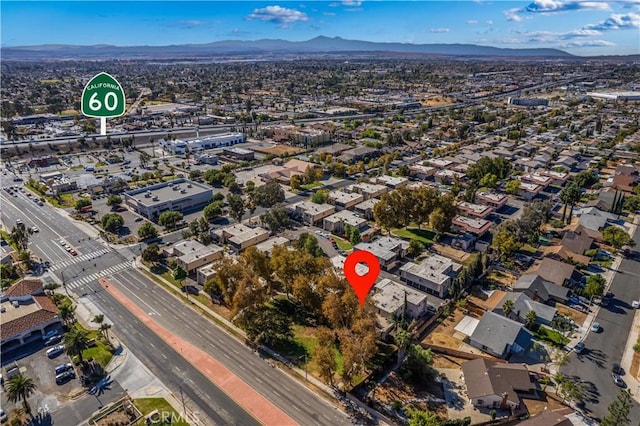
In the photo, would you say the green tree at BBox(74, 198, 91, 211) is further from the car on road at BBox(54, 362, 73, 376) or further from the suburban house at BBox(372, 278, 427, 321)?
the suburban house at BBox(372, 278, 427, 321)

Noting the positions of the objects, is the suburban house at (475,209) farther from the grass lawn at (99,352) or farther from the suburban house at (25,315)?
the suburban house at (25,315)

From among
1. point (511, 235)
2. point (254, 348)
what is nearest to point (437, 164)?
point (511, 235)

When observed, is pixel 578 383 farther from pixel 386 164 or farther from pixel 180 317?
pixel 386 164

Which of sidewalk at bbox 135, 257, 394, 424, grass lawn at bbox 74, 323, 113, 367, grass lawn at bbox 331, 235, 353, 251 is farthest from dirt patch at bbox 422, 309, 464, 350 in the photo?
grass lawn at bbox 74, 323, 113, 367

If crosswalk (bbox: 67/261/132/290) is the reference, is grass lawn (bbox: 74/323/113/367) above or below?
below

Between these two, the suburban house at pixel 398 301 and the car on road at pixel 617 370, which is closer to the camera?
the car on road at pixel 617 370

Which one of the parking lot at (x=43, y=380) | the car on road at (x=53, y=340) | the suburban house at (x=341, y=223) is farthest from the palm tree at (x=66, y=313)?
the suburban house at (x=341, y=223)
